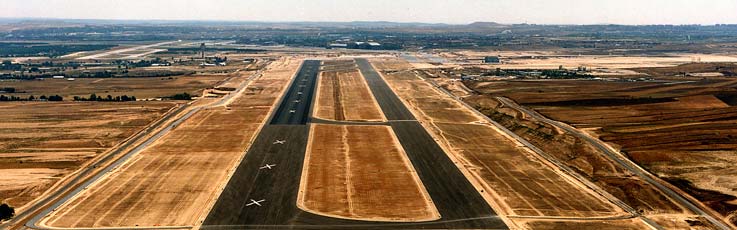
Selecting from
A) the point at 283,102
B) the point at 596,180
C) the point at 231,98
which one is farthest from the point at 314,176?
the point at 231,98

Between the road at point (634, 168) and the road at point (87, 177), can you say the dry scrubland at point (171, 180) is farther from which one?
the road at point (634, 168)

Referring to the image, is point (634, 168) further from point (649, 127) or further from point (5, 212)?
point (5, 212)

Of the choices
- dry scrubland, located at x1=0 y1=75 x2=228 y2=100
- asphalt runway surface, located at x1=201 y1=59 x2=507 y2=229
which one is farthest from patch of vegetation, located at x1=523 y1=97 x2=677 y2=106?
dry scrubland, located at x1=0 y1=75 x2=228 y2=100

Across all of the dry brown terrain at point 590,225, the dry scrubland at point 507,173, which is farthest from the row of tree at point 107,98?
the dry brown terrain at point 590,225

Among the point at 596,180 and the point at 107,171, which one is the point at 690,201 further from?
the point at 107,171

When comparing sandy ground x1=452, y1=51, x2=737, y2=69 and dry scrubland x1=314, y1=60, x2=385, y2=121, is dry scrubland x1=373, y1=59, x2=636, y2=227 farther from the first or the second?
sandy ground x1=452, y1=51, x2=737, y2=69

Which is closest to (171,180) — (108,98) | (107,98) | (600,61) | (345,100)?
(345,100)
